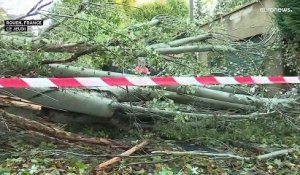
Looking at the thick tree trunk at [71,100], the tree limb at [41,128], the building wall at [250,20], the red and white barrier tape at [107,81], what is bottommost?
the tree limb at [41,128]

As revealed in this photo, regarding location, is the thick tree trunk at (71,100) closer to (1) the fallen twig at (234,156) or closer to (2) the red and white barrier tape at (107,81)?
(2) the red and white barrier tape at (107,81)

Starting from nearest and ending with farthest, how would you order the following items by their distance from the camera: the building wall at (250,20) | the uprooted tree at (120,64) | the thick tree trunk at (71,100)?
the uprooted tree at (120,64) < the thick tree trunk at (71,100) < the building wall at (250,20)

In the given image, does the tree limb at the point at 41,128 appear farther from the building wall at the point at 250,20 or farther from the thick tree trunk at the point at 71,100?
the building wall at the point at 250,20

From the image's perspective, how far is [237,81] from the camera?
463 cm

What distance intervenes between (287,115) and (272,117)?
20 cm

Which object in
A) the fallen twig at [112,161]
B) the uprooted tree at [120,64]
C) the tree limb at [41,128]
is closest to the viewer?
the fallen twig at [112,161]

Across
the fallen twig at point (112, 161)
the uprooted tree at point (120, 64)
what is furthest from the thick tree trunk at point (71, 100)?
the fallen twig at point (112, 161)

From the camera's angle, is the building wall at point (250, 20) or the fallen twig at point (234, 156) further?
the building wall at point (250, 20)

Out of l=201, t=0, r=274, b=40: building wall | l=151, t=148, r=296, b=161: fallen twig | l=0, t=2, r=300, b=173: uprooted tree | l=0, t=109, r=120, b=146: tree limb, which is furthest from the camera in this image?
l=201, t=0, r=274, b=40: building wall

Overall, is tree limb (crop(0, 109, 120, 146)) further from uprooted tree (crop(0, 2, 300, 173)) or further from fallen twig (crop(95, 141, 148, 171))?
fallen twig (crop(95, 141, 148, 171))

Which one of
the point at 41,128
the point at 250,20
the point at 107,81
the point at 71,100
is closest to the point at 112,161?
the point at 107,81

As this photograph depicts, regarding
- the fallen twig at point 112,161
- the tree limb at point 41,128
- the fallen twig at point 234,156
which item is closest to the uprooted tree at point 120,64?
the tree limb at point 41,128

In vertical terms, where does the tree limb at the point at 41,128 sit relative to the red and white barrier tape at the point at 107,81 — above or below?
below

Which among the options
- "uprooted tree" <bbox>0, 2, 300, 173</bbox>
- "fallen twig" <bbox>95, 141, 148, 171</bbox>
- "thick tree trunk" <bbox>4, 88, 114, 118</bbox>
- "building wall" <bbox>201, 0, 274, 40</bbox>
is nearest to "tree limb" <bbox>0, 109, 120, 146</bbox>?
"uprooted tree" <bbox>0, 2, 300, 173</bbox>
